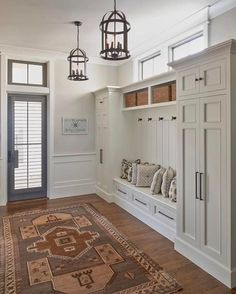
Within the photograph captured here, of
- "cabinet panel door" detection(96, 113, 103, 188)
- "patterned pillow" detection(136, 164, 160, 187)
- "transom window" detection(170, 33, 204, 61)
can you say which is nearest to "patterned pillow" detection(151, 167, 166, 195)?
"patterned pillow" detection(136, 164, 160, 187)

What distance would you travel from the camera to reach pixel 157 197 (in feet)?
12.7

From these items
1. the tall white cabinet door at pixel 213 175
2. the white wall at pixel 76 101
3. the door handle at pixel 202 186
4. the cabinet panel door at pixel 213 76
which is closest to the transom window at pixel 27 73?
the white wall at pixel 76 101

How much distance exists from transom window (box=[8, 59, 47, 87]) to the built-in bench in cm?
270

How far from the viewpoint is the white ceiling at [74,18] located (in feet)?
10.5

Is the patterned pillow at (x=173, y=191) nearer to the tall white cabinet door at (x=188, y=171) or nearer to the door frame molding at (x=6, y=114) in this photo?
the tall white cabinet door at (x=188, y=171)

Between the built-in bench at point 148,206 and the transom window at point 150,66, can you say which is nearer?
the built-in bench at point 148,206

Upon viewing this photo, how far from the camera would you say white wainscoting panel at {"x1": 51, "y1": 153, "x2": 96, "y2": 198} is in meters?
5.58

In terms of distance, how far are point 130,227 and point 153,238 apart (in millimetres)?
502

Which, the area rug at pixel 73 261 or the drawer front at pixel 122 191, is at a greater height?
the drawer front at pixel 122 191

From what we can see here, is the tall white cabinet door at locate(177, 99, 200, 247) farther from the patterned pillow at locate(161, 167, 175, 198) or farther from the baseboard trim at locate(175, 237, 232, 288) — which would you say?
the patterned pillow at locate(161, 167, 175, 198)

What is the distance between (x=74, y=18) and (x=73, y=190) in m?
3.58

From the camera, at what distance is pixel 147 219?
402 centimetres

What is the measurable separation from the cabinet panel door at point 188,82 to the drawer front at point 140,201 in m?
1.85

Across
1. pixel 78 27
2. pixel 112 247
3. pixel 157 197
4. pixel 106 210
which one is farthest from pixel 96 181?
pixel 78 27
